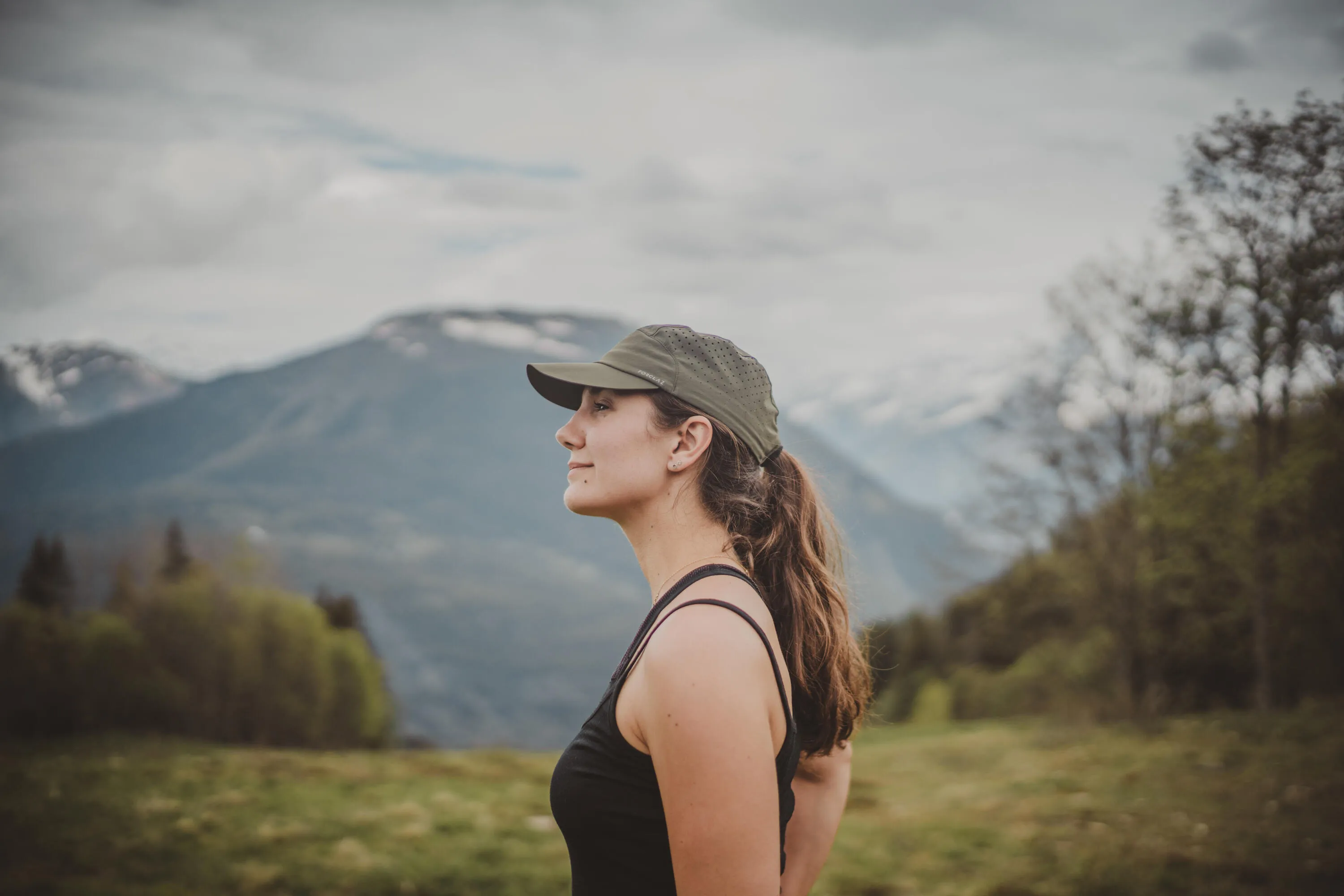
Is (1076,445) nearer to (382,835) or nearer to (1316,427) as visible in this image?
(1316,427)

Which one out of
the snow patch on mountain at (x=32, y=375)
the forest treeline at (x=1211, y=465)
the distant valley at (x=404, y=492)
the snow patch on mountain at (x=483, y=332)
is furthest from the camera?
the snow patch on mountain at (x=483, y=332)

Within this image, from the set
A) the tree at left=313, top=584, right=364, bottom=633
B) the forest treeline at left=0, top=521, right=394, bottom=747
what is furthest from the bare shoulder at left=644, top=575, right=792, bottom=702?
the tree at left=313, top=584, right=364, bottom=633

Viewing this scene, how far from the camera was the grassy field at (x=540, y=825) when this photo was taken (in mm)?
7746

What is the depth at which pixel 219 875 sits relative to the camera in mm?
7785

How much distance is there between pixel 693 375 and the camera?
182 centimetres

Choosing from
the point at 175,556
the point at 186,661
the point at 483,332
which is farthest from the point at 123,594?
the point at 483,332

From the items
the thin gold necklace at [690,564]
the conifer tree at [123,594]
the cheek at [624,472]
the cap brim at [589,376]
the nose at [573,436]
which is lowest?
the conifer tree at [123,594]

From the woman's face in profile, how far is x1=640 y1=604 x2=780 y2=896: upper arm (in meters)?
0.40

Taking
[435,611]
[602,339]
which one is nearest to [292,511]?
[435,611]

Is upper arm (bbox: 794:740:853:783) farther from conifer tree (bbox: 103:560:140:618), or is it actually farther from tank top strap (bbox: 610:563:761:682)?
conifer tree (bbox: 103:560:140:618)

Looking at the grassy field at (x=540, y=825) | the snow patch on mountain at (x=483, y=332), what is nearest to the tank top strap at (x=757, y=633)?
the grassy field at (x=540, y=825)

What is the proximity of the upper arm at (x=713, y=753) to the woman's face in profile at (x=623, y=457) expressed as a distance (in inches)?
15.8

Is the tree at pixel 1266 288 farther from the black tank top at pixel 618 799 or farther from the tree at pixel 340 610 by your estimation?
the tree at pixel 340 610

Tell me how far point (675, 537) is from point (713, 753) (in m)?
0.52
